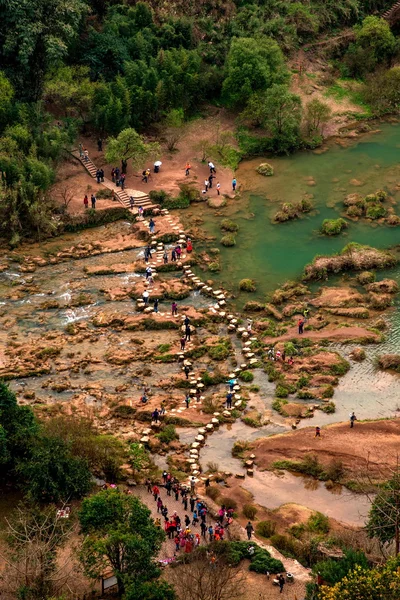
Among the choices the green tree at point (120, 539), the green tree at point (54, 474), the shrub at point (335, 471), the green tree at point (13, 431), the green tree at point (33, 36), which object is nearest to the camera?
the green tree at point (120, 539)

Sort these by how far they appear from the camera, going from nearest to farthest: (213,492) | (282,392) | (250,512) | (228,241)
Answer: (250,512)
(213,492)
(282,392)
(228,241)

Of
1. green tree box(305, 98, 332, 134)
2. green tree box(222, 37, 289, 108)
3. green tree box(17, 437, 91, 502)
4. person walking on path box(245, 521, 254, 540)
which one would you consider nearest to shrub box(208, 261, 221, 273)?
green tree box(222, 37, 289, 108)

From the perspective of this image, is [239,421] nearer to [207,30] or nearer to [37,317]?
[37,317]

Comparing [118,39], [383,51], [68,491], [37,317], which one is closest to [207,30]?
[118,39]

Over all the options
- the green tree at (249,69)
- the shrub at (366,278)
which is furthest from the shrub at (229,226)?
the green tree at (249,69)

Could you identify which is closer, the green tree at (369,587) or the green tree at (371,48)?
the green tree at (369,587)

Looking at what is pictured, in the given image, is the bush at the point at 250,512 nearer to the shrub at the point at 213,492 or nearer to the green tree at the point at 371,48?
the shrub at the point at 213,492

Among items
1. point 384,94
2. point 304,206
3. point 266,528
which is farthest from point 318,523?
point 384,94

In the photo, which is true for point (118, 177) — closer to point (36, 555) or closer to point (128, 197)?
point (128, 197)
